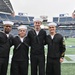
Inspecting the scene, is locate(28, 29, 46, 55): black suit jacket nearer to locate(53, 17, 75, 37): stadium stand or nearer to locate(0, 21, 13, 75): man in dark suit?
locate(0, 21, 13, 75): man in dark suit

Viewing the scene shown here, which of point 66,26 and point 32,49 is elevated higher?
point 32,49

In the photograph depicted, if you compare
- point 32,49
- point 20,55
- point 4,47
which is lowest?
point 20,55

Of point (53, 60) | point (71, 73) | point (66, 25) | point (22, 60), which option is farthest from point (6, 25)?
point (66, 25)

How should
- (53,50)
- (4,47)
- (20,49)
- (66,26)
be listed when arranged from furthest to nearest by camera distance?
1. (66,26)
2. (53,50)
3. (20,49)
4. (4,47)

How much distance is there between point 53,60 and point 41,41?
61cm

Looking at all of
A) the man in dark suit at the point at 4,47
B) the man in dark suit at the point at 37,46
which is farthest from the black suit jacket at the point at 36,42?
the man in dark suit at the point at 4,47

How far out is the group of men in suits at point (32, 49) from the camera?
228 inches

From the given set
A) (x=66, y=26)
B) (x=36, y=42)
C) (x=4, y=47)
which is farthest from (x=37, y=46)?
(x=66, y=26)

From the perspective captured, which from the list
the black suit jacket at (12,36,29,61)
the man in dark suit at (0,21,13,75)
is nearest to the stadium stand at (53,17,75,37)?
the black suit jacket at (12,36,29,61)

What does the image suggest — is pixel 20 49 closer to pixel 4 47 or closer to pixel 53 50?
pixel 4 47

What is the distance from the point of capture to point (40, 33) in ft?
19.5

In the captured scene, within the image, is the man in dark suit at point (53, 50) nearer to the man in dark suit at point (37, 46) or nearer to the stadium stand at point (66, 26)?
the man in dark suit at point (37, 46)

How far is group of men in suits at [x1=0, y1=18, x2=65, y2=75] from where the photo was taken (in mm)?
5793

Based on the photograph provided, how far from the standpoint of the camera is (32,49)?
5.90m
